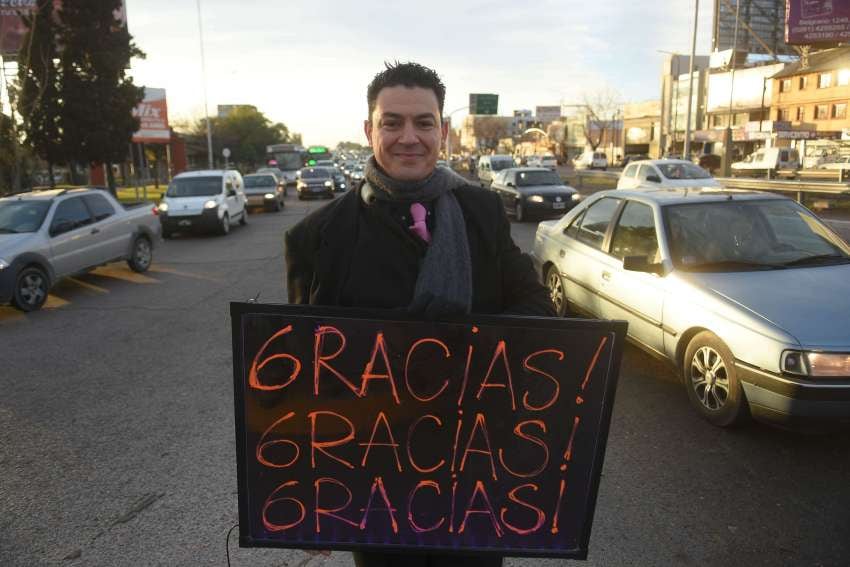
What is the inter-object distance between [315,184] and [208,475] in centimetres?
2870

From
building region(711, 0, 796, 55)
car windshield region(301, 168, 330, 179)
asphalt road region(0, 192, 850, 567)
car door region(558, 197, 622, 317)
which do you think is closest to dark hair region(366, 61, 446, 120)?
asphalt road region(0, 192, 850, 567)

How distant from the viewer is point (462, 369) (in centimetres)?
203

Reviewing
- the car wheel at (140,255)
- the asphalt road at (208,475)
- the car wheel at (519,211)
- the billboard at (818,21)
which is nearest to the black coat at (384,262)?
the asphalt road at (208,475)

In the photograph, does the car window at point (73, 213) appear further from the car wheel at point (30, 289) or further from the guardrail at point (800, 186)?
the guardrail at point (800, 186)

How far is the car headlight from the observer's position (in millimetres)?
3691

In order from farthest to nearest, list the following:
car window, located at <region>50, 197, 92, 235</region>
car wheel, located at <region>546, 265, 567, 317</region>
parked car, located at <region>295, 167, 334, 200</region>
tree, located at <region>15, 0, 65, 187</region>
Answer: parked car, located at <region>295, 167, 334, 200</region> → tree, located at <region>15, 0, 65, 187</region> → car window, located at <region>50, 197, 92, 235</region> → car wheel, located at <region>546, 265, 567, 317</region>

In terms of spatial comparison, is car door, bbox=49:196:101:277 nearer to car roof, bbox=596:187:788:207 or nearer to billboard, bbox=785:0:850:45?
car roof, bbox=596:187:788:207

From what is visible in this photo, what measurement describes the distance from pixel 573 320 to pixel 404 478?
77 centimetres

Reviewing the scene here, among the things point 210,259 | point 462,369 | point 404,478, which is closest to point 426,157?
point 462,369

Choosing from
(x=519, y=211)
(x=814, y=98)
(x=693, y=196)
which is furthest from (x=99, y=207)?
(x=814, y=98)

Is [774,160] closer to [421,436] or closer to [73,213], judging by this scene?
[73,213]

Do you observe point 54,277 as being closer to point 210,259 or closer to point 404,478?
point 210,259

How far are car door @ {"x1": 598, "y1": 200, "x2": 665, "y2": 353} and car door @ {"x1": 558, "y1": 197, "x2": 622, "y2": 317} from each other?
5.4 inches

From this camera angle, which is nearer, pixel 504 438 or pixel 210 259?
pixel 504 438
